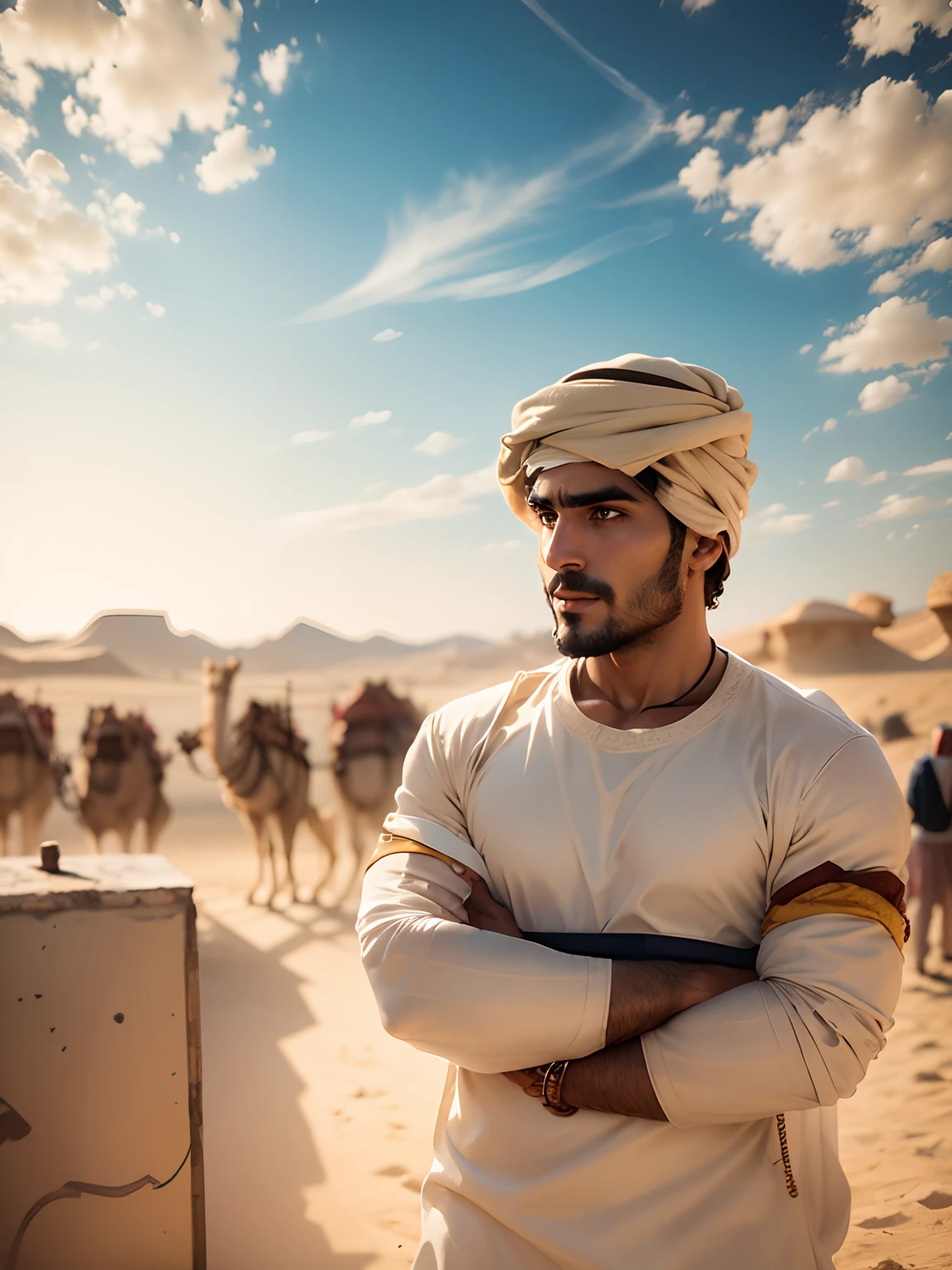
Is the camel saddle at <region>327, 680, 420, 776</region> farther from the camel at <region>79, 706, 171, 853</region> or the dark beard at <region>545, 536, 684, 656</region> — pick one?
the dark beard at <region>545, 536, 684, 656</region>

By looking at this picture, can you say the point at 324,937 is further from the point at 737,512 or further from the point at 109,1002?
the point at 737,512

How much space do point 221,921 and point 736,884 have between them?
838 centimetres

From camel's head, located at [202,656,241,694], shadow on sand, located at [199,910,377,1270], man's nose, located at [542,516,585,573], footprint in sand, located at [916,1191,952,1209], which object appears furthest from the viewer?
camel's head, located at [202,656,241,694]

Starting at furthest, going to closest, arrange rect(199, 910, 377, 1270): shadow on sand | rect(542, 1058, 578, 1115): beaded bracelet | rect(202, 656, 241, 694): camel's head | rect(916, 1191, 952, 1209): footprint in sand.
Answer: rect(202, 656, 241, 694): camel's head
rect(916, 1191, 952, 1209): footprint in sand
rect(199, 910, 377, 1270): shadow on sand
rect(542, 1058, 578, 1115): beaded bracelet

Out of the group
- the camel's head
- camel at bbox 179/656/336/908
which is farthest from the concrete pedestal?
the camel's head

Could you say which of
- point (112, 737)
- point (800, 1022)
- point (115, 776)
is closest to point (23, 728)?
point (112, 737)

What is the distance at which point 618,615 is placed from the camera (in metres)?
1.85

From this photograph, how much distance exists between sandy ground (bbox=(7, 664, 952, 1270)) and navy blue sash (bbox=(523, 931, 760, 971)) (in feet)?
8.68

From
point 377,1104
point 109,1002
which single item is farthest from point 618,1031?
point 377,1104

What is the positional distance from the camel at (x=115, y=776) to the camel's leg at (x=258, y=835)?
133cm

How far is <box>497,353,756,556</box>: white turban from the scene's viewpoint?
6.20 feet

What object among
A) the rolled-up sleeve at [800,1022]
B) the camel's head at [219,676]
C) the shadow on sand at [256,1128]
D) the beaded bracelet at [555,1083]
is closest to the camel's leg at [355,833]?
the camel's head at [219,676]

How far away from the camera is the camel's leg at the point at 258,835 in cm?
1005

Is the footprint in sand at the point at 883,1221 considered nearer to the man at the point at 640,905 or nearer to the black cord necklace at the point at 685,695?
the man at the point at 640,905
